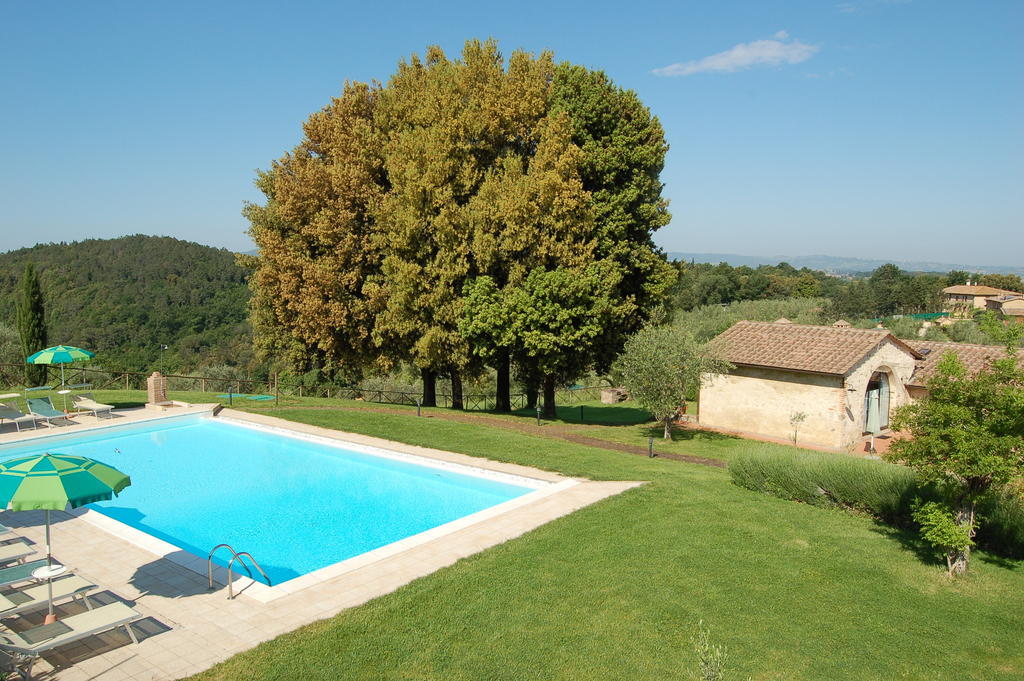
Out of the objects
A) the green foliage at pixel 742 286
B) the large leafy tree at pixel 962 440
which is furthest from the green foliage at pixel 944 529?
the green foliage at pixel 742 286

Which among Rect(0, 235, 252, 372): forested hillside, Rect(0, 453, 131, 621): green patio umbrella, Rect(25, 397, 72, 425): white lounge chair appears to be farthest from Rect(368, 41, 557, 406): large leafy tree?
Rect(0, 235, 252, 372): forested hillside

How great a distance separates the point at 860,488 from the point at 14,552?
1465 cm

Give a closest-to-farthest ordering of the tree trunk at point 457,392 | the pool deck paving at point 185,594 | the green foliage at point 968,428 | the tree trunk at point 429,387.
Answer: the pool deck paving at point 185,594 < the green foliage at point 968,428 < the tree trunk at point 429,387 < the tree trunk at point 457,392

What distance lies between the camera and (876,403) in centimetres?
2278

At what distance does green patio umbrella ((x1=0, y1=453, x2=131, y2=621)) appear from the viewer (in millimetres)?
7578

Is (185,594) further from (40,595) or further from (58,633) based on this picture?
(58,633)

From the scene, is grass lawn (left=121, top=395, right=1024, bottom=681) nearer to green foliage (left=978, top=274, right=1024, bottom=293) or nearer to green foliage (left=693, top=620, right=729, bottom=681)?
green foliage (left=693, top=620, right=729, bottom=681)

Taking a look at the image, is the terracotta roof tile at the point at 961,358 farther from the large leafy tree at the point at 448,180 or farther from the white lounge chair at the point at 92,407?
the white lounge chair at the point at 92,407

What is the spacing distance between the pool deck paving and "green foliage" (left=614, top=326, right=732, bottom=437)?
680 centimetres

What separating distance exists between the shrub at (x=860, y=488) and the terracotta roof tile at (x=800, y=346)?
24.8 feet

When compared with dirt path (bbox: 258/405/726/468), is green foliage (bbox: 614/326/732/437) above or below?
above

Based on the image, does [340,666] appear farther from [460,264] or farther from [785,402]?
[785,402]

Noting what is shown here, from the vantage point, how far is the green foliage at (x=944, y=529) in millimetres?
9391

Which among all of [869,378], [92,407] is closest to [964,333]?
[869,378]
